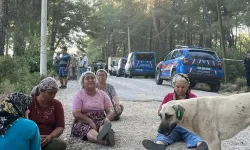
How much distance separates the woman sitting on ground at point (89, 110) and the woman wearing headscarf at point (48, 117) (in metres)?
1.07

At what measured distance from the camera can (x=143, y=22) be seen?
4403 cm

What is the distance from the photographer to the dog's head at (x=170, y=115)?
16.0ft

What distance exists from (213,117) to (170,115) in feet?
1.83

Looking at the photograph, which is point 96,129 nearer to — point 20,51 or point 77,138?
point 77,138

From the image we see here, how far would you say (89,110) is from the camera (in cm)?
648

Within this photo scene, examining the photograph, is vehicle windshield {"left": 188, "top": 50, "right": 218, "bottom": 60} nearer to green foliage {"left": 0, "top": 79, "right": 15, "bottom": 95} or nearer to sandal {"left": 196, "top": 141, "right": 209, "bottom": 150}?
green foliage {"left": 0, "top": 79, "right": 15, "bottom": 95}

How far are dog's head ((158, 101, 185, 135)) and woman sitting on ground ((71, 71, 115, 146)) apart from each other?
1.41m

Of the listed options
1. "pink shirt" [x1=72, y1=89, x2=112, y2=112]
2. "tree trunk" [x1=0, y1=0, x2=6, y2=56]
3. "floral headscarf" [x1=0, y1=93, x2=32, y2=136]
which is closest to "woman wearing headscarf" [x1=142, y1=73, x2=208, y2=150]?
"pink shirt" [x1=72, y1=89, x2=112, y2=112]

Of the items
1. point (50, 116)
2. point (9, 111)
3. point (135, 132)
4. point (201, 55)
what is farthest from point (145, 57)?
point (9, 111)

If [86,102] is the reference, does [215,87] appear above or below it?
below

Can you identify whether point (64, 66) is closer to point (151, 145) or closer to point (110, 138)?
point (110, 138)

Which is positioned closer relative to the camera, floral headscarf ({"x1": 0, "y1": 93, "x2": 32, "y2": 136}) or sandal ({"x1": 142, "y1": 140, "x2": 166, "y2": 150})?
floral headscarf ({"x1": 0, "y1": 93, "x2": 32, "y2": 136})

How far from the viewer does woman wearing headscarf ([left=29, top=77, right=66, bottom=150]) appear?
195 inches

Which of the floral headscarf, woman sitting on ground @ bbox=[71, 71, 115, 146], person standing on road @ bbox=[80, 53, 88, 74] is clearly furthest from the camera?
person standing on road @ bbox=[80, 53, 88, 74]
